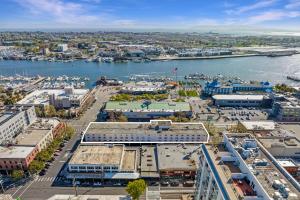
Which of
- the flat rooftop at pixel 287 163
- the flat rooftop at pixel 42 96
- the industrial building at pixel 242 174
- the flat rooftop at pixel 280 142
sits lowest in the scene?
the flat rooftop at pixel 42 96

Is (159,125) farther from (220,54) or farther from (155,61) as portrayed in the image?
(220,54)

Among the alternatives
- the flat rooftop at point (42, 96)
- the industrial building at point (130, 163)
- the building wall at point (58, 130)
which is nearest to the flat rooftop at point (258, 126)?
the industrial building at point (130, 163)

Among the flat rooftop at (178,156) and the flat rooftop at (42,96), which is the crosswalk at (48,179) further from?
Result: the flat rooftop at (42,96)

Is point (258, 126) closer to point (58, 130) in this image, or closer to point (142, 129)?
point (142, 129)

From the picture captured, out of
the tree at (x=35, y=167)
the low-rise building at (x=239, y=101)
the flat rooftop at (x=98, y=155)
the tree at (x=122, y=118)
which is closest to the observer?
the flat rooftop at (x=98, y=155)

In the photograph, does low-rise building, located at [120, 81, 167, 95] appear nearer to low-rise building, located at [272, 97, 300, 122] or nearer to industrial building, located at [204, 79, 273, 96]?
industrial building, located at [204, 79, 273, 96]

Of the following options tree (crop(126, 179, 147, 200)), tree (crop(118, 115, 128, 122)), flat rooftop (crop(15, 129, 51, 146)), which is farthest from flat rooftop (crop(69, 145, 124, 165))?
tree (crop(118, 115, 128, 122))
